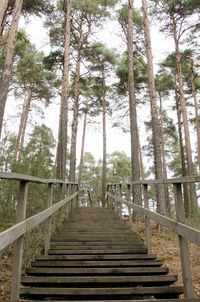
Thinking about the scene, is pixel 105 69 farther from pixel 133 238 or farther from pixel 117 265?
pixel 117 265

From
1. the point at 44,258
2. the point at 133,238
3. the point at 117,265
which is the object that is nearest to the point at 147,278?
the point at 117,265

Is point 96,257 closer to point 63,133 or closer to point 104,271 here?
point 104,271

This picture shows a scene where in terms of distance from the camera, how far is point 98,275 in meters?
4.19

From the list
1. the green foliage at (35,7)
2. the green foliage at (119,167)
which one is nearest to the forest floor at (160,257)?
the green foliage at (35,7)

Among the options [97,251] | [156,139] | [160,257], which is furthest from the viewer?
[156,139]

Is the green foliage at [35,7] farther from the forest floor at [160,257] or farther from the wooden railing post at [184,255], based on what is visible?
the wooden railing post at [184,255]

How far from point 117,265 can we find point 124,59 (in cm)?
1865

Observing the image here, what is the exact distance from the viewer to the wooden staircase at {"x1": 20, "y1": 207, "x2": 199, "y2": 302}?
347 cm

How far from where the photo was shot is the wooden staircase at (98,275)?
3473 mm

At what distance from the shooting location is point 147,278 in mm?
3871

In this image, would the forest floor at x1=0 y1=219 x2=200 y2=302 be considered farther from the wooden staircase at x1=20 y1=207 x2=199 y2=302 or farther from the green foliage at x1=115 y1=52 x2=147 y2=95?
the green foliage at x1=115 y1=52 x2=147 y2=95

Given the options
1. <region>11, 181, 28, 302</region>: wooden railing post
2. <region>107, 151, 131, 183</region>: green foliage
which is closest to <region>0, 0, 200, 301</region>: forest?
<region>11, 181, 28, 302</region>: wooden railing post

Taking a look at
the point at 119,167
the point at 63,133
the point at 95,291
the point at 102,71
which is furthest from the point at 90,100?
the point at 95,291

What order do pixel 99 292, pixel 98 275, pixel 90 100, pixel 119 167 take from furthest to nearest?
pixel 119 167 → pixel 90 100 → pixel 98 275 → pixel 99 292
